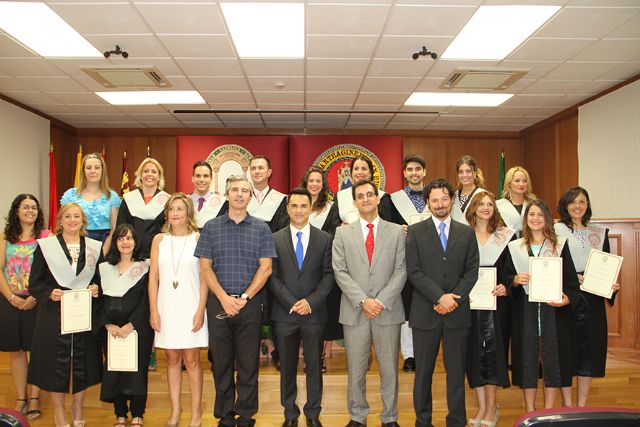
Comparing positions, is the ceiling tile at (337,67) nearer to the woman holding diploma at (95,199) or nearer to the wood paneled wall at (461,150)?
the woman holding diploma at (95,199)

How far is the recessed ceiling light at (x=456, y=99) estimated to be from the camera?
264 inches

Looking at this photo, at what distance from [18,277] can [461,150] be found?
23.8ft

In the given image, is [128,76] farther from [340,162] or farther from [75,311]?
[340,162]

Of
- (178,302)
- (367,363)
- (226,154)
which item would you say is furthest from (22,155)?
(367,363)

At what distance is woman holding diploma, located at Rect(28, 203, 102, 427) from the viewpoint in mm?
3195

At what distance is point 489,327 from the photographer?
129 inches

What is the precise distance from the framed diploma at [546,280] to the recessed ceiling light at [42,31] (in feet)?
12.9

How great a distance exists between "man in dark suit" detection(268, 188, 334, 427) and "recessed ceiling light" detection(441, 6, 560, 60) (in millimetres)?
2265

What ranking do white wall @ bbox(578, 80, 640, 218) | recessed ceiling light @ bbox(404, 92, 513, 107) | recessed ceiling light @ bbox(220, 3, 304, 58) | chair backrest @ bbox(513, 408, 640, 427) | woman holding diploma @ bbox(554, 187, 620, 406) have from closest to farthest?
chair backrest @ bbox(513, 408, 640, 427)
woman holding diploma @ bbox(554, 187, 620, 406)
recessed ceiling light @ bbox(220, 3, 304, 58)
white wall @ bbox(578, 80, 640, 218)
recessed ceiling light @ bbox(404, 92, 513, 107)

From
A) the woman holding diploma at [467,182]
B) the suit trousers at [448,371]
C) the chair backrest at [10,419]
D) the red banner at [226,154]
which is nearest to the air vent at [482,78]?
the woman holding diploma at [467,182]

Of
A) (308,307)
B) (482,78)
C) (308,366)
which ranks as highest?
(482,78)

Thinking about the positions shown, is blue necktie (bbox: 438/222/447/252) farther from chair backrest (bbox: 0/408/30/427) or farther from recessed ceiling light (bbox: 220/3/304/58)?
chair backrest (bbox: 0/408/30/427)

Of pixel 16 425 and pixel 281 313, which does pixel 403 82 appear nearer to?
pixel 281 313

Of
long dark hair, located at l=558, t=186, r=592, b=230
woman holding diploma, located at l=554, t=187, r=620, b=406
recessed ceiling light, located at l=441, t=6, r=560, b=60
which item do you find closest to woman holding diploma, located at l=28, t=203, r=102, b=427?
woman holding diploma, located at l=554, t=187, r=620, b=406
